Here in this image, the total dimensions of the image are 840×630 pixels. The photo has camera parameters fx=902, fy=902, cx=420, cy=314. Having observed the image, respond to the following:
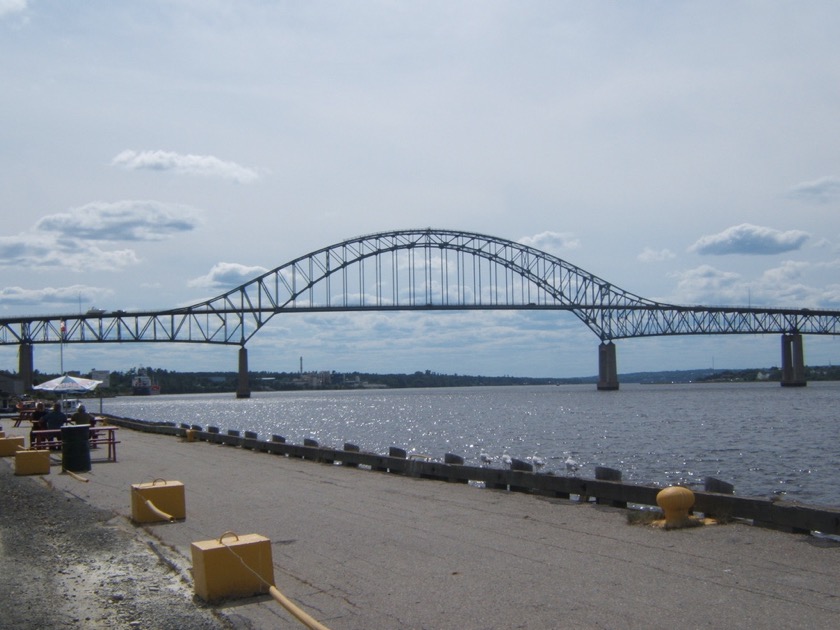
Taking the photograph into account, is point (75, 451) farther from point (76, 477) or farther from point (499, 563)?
point (499, 563)

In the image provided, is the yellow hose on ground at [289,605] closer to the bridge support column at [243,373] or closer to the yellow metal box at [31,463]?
the yellow metal box at [31,463]

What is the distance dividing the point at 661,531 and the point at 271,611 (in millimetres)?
5986

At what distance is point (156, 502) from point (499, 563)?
618 cm

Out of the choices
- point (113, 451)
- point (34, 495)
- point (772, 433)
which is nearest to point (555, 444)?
point (772, 433)

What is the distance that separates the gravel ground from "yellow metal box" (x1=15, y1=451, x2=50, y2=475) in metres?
7.50

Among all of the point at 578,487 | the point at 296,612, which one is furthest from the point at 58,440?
the point at 296,612

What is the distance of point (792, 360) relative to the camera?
6531 inches

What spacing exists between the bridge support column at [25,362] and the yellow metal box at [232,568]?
132 meters

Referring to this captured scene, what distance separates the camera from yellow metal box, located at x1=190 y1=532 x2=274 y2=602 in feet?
29.7

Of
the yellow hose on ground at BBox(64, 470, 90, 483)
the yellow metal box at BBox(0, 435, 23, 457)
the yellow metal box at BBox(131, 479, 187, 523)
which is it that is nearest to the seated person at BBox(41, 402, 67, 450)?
the yellow metal box at BBox(0, 435, 23, 457)

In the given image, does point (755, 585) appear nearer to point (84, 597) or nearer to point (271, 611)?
point (271, 611)

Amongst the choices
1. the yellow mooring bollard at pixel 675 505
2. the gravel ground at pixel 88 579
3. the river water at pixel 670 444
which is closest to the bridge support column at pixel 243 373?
the river water at pixel 670 444

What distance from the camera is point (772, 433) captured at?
163 ft

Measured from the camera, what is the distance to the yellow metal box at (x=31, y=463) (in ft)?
74.1
